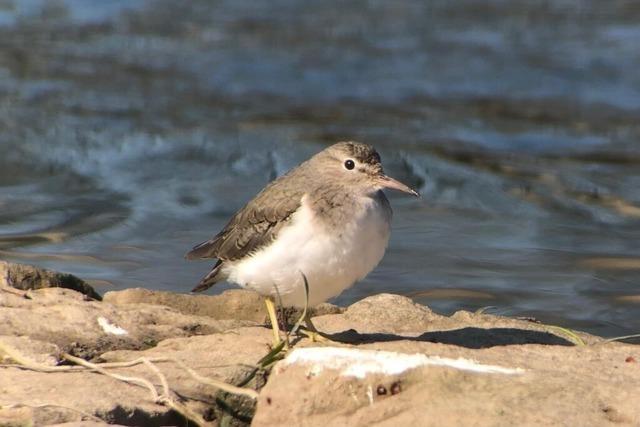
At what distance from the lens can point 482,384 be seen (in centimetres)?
504

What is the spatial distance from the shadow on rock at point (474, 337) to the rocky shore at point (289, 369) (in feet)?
0.04

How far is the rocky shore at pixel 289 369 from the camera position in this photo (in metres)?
4.96

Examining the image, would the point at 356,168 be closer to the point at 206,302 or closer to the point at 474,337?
the point at 474,337

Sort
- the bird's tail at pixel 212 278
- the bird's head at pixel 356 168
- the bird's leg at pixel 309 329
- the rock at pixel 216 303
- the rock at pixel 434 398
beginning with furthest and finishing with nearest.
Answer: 1. the rock at pixel 216 303
2. the bird's tail at pixel 212 278
3. the bird's head at pixel 356 168
4. the bird's leg at pixel 309 329
5. the rock at pixel 434 398

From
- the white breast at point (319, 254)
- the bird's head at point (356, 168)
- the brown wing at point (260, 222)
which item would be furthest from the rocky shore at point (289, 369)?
the bird's head at point (356, 168)

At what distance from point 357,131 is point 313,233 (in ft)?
24.3

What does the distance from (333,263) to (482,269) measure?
11.5ft

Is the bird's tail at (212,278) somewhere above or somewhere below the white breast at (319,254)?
below

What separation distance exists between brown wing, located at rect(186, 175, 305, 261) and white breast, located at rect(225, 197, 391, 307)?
0.29ft

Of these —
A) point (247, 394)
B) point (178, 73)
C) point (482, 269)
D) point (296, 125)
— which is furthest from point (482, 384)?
point (178, 73)

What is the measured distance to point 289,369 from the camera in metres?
5.13

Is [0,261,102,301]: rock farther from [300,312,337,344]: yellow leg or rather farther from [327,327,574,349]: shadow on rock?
[327,327,574,349]: shadow on rock

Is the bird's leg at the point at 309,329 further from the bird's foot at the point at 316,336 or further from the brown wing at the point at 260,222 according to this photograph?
the brown wing at the point at 260,222

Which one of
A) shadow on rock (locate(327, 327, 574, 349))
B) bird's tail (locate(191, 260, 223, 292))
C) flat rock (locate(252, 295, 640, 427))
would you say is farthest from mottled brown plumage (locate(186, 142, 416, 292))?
flat rock (locate(252, 295, 640, 427))
